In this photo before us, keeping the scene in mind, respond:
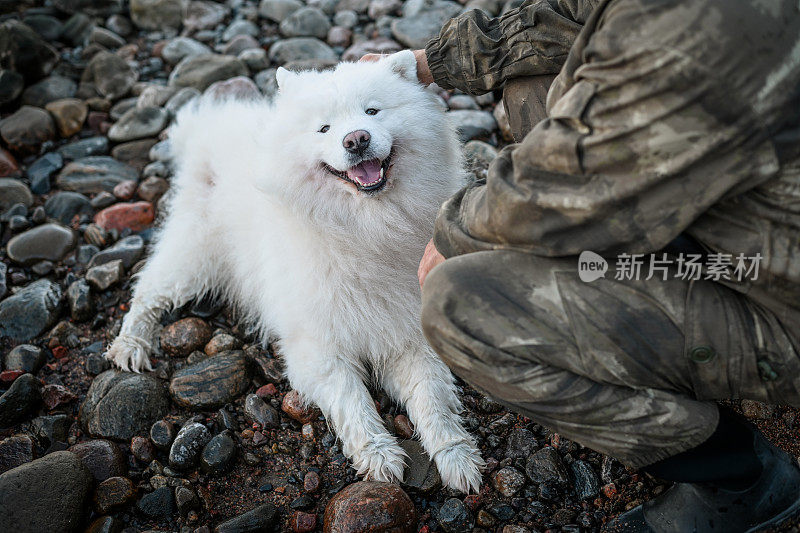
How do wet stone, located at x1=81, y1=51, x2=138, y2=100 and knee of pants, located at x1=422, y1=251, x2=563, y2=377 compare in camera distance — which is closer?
knee of pants, located at x1=422, y1=251, x2=563, y2=377

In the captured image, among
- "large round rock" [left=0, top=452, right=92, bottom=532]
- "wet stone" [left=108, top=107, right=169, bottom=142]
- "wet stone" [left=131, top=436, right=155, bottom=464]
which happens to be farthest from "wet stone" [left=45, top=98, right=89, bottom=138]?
"large round rock" [left=0, top=452, right=92, bottom=532]

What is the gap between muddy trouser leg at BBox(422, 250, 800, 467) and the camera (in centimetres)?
171

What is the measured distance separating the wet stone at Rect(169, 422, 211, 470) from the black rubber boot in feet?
6.39

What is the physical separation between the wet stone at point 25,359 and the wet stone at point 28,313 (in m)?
0.18

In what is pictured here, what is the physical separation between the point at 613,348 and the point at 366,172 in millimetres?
1500

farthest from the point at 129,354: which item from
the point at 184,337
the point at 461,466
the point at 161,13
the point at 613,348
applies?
the point at 161,13

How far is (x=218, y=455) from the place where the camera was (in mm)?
2711

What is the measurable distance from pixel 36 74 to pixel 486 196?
5.76 meters

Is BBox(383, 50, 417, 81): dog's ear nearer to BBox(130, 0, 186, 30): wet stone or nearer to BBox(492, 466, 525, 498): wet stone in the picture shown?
BBox(492, 466, 525, 498): wet stone

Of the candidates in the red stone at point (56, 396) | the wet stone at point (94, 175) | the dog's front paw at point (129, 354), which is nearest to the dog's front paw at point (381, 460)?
the dog's front paw at point (129, 354)

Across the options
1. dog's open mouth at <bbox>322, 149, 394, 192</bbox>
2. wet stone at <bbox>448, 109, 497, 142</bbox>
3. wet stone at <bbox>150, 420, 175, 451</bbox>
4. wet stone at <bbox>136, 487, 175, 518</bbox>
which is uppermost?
dog's open mouth at <bbox>322, 149, 394, 192</bbox>

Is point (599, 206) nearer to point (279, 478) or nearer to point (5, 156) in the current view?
point (279, 478)

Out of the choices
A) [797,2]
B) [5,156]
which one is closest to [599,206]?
[797,2]

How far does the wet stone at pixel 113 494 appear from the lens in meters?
2.53
